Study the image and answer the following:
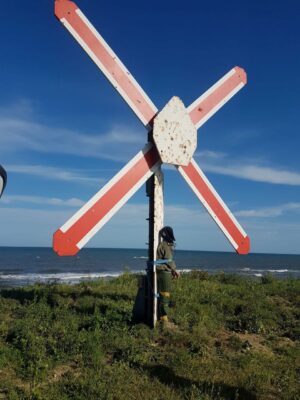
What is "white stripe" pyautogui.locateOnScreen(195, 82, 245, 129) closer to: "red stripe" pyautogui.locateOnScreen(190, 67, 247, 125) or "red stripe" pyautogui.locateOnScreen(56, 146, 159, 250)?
"red stripe" pyautogui.locateOnScreen(190, 67, 247, 125)

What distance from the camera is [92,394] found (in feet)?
15.5

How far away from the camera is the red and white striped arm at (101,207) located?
13.3 feet

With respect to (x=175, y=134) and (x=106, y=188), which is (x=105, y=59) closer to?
(x=175, y=134)

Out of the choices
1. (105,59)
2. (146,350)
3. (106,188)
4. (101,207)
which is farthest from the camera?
(146,350)

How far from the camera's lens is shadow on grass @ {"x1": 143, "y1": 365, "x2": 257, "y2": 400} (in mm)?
4836

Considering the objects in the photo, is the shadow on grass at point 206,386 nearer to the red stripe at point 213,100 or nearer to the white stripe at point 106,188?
the white stripe at point 106,188

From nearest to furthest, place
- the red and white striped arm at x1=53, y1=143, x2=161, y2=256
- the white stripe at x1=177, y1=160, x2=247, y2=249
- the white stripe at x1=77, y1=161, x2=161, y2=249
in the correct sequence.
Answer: the red and white striped arm at x1=53, y1=143, x2=161, y2=256 < the white stripe at x1=77, y1=161, x2=161, y2=249 < the white stripe at x1=177, y1=160, x2=247, y2=249

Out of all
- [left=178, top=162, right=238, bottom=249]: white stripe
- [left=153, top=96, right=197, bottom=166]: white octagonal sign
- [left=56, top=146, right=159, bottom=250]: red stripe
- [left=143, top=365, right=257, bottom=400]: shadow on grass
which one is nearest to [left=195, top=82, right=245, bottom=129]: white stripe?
[left=153, top=96, right=197, bottom=166]: white octagonal sign

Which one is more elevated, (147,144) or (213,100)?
(213,100)

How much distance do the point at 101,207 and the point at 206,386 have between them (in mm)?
2463

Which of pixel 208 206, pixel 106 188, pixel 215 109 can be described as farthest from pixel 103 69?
pixel 208 206

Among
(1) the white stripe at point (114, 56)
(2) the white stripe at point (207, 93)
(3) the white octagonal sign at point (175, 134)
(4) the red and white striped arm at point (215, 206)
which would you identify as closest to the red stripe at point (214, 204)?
(4) the red and white striped arm at point (215, 206)

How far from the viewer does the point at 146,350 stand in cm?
615


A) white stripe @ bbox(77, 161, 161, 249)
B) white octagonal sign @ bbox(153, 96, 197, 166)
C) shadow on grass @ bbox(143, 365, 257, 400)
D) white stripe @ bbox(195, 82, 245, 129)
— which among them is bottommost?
shadow on grass @ bbox(143, 365, 257, 400)
